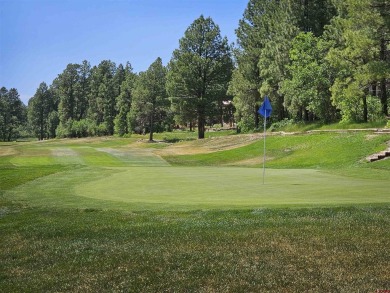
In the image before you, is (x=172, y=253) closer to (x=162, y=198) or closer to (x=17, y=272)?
(x=17, y=272)

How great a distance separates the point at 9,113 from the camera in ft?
506

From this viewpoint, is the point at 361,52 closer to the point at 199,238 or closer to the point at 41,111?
the point at 199,238

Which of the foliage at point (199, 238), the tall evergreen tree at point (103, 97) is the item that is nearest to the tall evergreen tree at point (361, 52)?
the foliage at point (199, 238)

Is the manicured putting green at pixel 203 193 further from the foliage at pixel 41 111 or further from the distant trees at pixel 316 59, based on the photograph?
the foliage at pixel 41 111

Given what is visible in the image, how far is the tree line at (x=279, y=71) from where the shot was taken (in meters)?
34.7

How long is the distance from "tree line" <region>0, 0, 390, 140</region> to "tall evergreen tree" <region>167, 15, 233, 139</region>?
0.18m

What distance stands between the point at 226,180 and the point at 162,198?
6.35m

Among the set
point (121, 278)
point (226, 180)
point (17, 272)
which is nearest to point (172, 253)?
point (121, 278)

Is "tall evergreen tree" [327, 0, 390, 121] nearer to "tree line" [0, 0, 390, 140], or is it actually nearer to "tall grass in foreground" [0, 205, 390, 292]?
"tree line" [0, 0, 390, 140]

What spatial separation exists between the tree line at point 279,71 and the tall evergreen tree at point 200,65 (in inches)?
6.9

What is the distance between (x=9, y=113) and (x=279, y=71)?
420 feet

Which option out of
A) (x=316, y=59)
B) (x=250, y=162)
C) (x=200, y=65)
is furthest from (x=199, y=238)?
(x=200, y=65)

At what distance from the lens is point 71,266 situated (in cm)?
780

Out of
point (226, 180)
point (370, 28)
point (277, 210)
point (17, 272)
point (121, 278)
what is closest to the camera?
point (121, 278)
